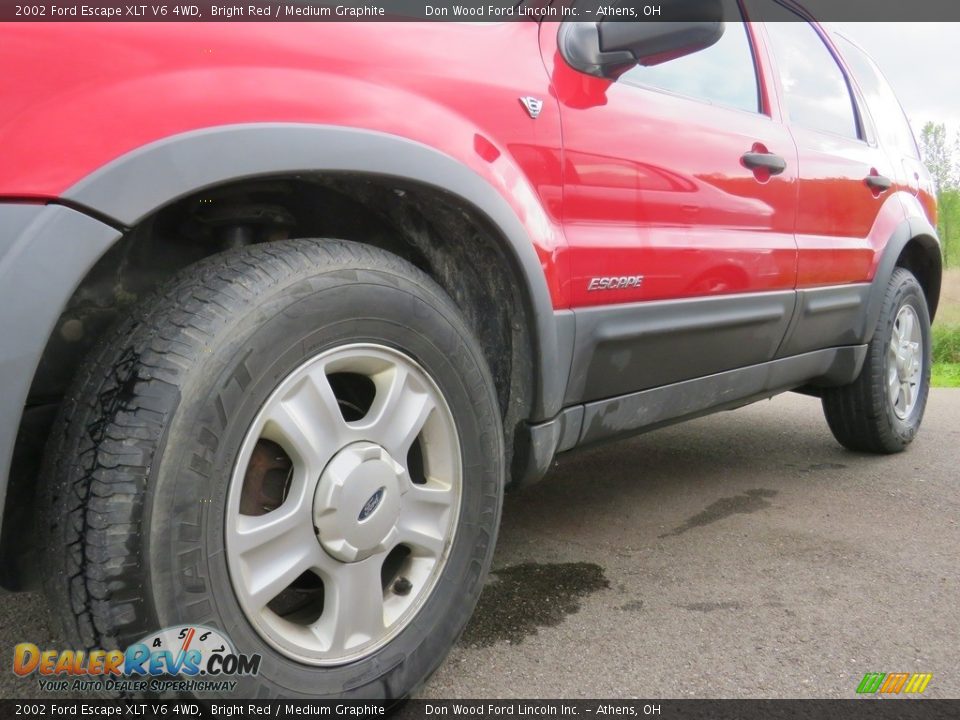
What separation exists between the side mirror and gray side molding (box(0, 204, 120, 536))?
1.14 metres

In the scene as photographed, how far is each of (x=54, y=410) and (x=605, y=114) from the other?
1271 millimetres

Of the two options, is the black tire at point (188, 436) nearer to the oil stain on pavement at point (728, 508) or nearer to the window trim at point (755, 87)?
the window trim at point (755, 87)

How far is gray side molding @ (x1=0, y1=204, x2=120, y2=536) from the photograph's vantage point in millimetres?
921

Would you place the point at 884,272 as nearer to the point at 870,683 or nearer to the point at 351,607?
the point at 870,683

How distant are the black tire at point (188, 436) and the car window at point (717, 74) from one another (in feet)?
3.38

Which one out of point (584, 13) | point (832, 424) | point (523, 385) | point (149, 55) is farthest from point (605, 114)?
point (832, 424)

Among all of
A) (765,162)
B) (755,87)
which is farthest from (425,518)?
(755,87)

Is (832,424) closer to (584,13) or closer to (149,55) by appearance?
(584,13)

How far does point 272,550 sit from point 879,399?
276cm

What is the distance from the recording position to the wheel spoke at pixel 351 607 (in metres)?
1.28

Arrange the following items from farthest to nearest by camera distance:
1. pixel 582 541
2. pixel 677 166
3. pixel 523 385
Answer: pixel 582 541
pixel 677 166
pixel 523 385

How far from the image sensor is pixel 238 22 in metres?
1.16

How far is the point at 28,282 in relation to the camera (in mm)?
930

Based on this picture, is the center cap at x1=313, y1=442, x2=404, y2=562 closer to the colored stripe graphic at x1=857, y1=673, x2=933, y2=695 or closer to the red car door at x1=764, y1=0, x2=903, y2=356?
the colored stripe graphic at x1=857, y1=673, x2=933, y2=695
